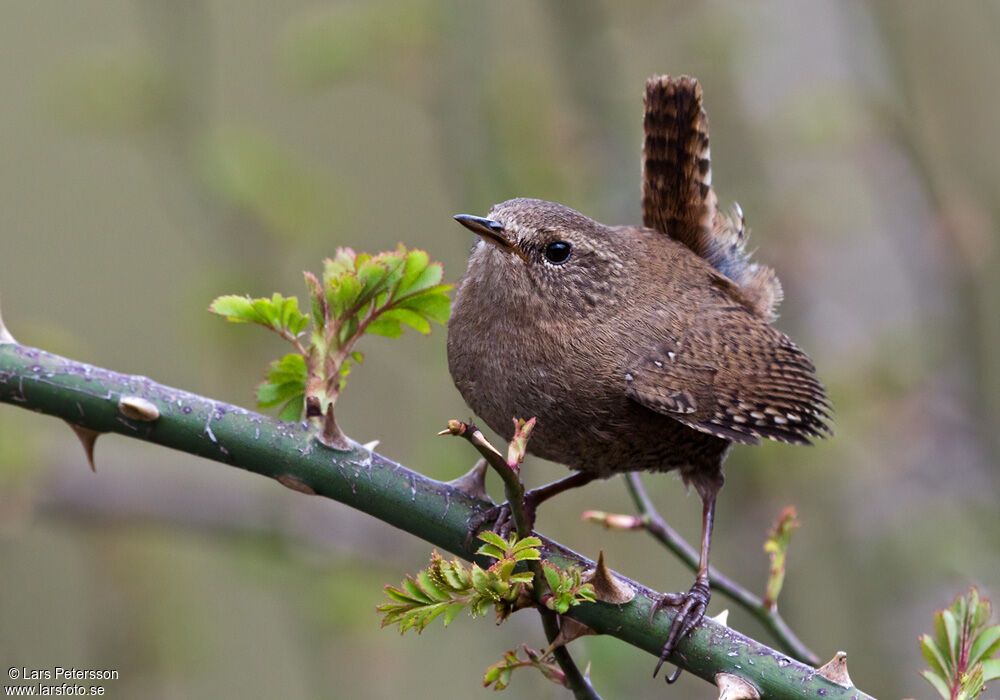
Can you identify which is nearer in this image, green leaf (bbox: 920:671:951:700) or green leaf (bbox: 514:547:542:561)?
green leaf (bbox: 514:547:542:561)

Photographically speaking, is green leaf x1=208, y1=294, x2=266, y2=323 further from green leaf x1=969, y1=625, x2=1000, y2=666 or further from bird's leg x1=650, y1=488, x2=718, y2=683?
green leaf x1=969, y1=625, x2=1000, y2=666

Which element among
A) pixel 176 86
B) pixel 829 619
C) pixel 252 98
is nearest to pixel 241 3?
pixel 252 98

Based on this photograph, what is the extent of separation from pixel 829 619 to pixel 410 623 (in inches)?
180

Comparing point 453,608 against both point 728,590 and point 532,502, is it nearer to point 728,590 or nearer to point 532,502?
point 728,590

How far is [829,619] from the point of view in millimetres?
5754

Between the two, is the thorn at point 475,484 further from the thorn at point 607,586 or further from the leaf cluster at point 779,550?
the leaf cluster at point 779,550

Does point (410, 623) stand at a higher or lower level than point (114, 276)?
lower

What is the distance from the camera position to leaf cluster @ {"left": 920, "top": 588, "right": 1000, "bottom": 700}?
6.25 ft

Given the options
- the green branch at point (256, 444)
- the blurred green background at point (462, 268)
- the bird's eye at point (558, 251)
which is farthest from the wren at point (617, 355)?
the blurred green background at point (462, 268)

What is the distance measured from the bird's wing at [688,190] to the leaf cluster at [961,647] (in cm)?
128

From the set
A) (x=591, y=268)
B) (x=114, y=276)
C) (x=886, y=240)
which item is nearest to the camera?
(x=591, y=268)

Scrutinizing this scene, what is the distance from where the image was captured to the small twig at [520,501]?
1.53m

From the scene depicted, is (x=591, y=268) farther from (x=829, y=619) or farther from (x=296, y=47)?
(x=829, y=619)

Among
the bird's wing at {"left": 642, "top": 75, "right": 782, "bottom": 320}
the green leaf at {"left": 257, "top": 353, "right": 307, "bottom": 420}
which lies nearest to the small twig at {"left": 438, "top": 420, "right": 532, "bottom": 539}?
the green leaf at {"left": 257, "top": 353, "right": 307, "bottom": 420}
